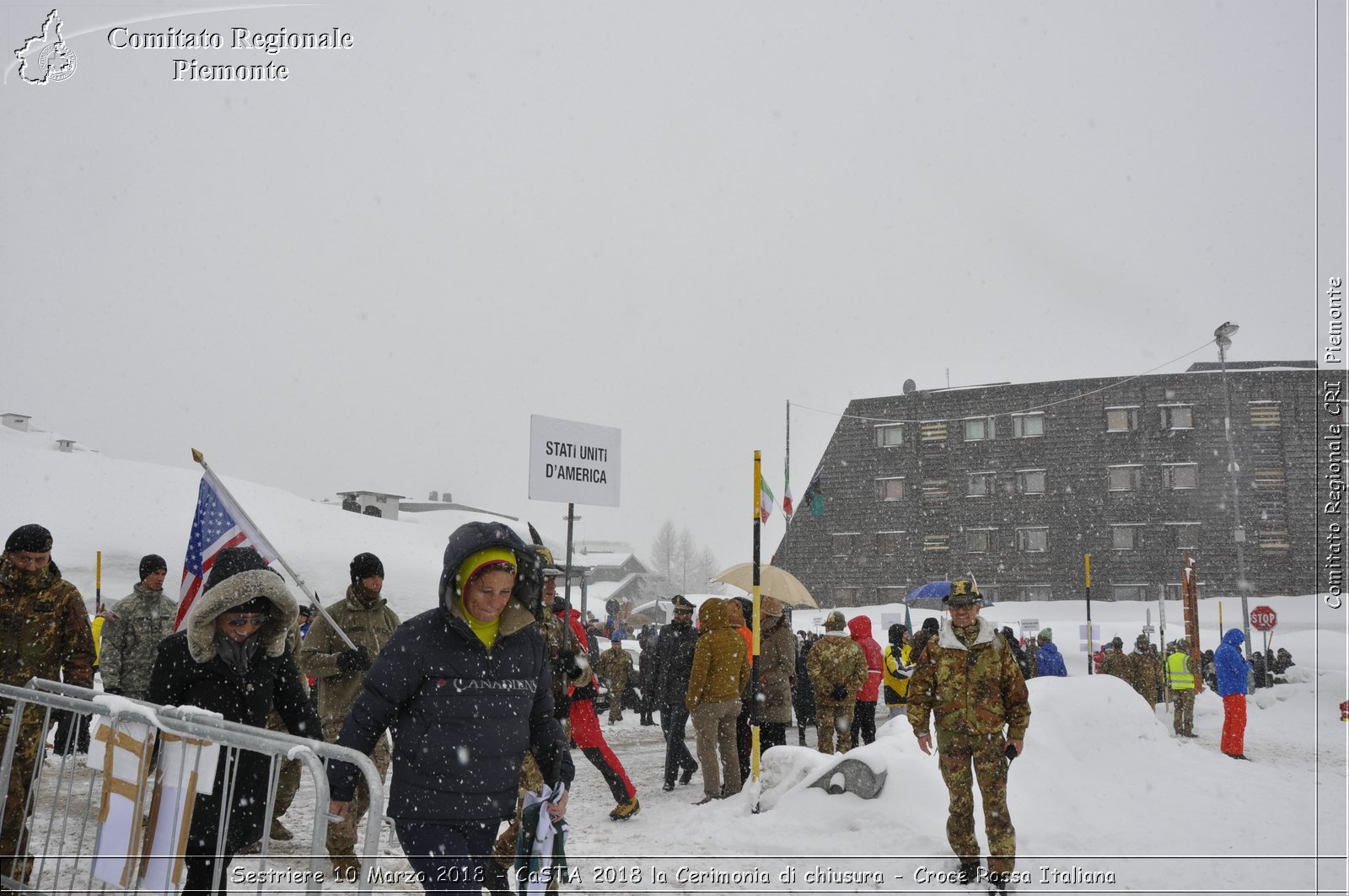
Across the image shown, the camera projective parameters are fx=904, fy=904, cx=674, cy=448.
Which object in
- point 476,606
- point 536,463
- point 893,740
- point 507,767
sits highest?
point 536,463

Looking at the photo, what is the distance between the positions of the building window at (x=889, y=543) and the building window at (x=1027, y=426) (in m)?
7.79

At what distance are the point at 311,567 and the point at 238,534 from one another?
35.7 meters

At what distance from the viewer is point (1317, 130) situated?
6.13m

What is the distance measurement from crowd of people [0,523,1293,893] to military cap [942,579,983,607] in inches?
0.7

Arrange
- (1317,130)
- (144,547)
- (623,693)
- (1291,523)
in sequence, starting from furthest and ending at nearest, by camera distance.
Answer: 1. (1291,523)
2. (144,547)
3. (623,693)
4. (1317,130)

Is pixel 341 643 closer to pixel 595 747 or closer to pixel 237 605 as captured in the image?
pixel 595 747

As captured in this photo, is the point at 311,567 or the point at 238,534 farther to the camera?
the point at 311,567

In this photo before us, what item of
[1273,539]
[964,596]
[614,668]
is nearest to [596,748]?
[964,596]

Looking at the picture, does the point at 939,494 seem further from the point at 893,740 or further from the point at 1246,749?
the point at 893,740

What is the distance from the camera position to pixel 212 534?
6254mm

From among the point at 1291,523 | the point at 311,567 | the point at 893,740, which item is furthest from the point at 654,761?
the point at 1291,523

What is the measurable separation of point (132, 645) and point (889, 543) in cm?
4192

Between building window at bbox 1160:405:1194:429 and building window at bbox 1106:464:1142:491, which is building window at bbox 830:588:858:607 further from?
building window at bbox 1160:405:1194:429

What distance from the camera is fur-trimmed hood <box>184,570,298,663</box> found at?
12.2 ft
